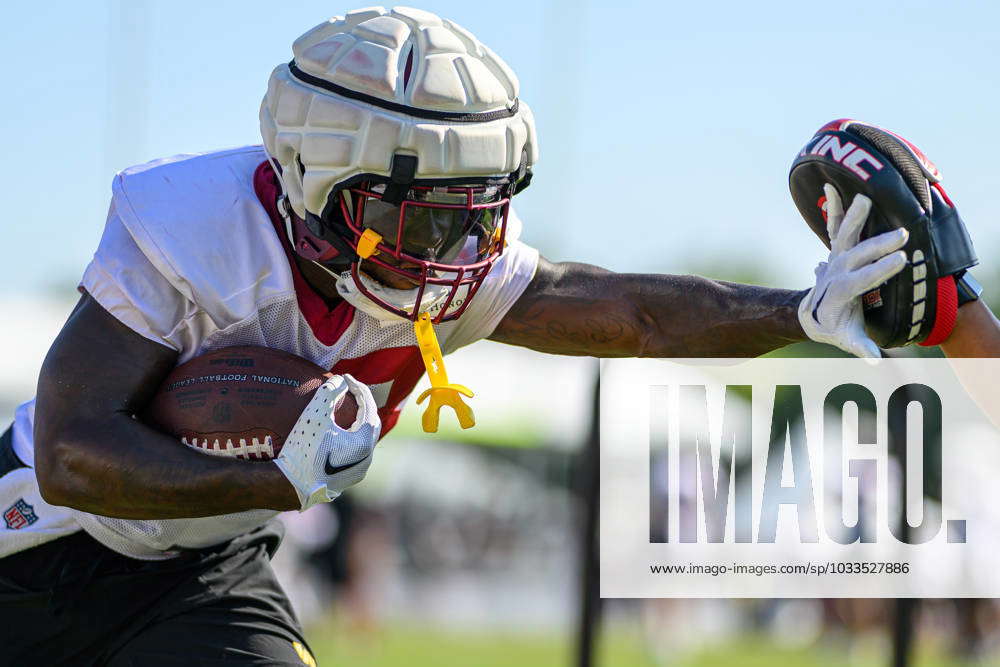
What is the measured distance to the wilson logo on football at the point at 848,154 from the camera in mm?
3320

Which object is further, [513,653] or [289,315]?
[513,653]

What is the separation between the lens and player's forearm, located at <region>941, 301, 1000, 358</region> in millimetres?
3426

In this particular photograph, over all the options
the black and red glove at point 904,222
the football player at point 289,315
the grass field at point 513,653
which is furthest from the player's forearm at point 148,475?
the grass field at point 513,653

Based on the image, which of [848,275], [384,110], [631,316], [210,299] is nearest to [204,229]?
[210,299]

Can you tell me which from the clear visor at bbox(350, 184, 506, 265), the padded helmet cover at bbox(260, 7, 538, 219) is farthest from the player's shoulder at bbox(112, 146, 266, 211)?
the clear visor at bbox(350, 184, 506, 265)

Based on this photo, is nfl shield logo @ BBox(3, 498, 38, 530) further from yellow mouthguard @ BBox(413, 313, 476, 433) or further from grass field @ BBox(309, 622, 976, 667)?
grass field @ BBox(309, 622, 976, 667)

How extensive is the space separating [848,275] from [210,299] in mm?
1499

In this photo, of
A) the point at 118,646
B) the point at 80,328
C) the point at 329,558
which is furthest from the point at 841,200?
the point at 329,558

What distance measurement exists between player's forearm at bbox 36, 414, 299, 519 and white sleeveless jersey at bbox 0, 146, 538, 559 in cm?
27

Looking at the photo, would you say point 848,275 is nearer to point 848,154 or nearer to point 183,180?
point 848,154

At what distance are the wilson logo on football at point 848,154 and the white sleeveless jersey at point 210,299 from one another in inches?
31.7

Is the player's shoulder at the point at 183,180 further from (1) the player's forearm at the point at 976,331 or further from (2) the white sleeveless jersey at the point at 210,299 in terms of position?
(1) the player's forearm at the point at 976,331

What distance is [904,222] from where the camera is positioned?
327 centimetres

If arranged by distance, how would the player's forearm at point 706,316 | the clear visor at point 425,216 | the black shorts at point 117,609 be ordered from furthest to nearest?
the player's forearm at point 706,316 < the black shorts at point 117,609 < the clear visor at point 425,216
